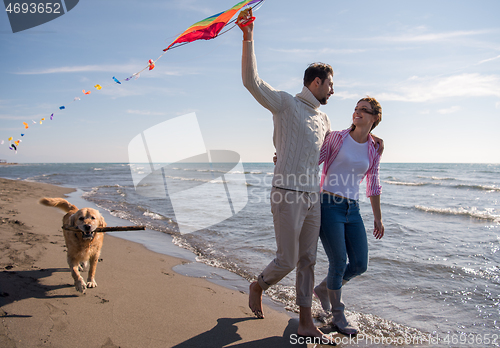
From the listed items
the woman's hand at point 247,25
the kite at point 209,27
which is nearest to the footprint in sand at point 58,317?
the kite at point 209,27

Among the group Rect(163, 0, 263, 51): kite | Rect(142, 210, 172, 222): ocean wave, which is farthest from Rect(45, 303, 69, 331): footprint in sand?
Rect(142, 210, 172, 222): ocean wave

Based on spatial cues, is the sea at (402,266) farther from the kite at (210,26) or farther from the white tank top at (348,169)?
the kite at (210,26)

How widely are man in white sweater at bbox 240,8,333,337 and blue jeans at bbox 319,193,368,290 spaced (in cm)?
17

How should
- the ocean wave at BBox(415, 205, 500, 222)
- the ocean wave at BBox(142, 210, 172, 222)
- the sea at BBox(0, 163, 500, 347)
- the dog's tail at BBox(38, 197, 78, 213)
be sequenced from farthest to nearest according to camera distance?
the ocean wave at BBox(415, 205, 500, 222)
the ocean wave at BBox(142, 210, 172, 222)
the dog's tail at BBox(38, 197, 78, 213)
the sea at BBox(0, 163, 500, 347)

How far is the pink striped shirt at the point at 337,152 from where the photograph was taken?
9.13 ft

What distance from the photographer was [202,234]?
654 centimetres

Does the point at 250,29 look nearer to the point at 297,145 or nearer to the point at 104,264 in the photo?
the point at 297,145

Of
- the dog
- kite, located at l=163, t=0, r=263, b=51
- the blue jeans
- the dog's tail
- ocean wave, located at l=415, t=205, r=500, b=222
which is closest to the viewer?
kite, located at l=163, t=0, r=263, b=51

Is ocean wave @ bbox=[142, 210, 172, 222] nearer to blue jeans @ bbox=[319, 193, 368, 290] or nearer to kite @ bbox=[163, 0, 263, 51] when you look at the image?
blue jeans @ bbox=[319, 193, 368, 290]

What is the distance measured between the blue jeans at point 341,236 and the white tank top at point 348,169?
0.09 metres

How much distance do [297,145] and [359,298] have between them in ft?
7.46

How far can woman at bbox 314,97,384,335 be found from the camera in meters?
2.65

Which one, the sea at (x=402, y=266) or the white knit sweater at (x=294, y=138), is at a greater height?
the white knit sweater at (x=294, y=138)

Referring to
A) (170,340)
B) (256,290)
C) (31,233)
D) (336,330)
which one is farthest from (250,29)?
(31,233)
